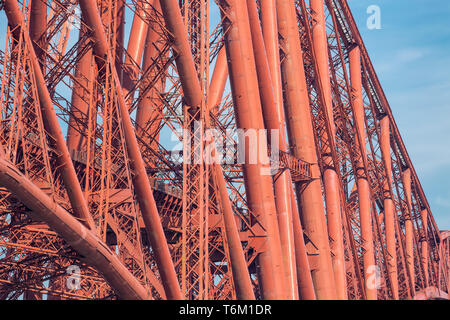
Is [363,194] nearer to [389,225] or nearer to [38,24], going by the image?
[389,225]

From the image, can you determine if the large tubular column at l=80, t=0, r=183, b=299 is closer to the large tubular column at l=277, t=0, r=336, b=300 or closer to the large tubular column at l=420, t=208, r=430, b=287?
the large tubular column at l=277, t=0, r=336, b=300

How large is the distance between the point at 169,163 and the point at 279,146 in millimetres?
3487

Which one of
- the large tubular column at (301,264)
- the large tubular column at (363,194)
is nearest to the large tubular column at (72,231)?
the large tubular column at (301,264)

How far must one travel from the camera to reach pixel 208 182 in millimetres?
18062

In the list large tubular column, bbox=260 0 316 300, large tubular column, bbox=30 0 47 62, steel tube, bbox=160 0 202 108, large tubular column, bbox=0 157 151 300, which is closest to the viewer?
large tubular column, bbox=0 157 151 300

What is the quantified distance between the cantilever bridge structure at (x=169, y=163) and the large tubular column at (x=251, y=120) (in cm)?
4

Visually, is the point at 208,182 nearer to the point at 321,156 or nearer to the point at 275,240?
the point at 275,240

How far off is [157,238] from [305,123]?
10.9 metres

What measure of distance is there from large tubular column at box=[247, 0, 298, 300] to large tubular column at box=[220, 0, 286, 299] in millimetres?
1213

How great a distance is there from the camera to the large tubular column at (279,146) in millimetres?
21234

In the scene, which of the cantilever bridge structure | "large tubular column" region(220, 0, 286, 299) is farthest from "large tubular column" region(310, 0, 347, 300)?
"large tubular column" region(220, 0, 286, 299)

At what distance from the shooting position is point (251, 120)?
19.9m

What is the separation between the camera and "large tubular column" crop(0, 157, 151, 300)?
12242 mm
